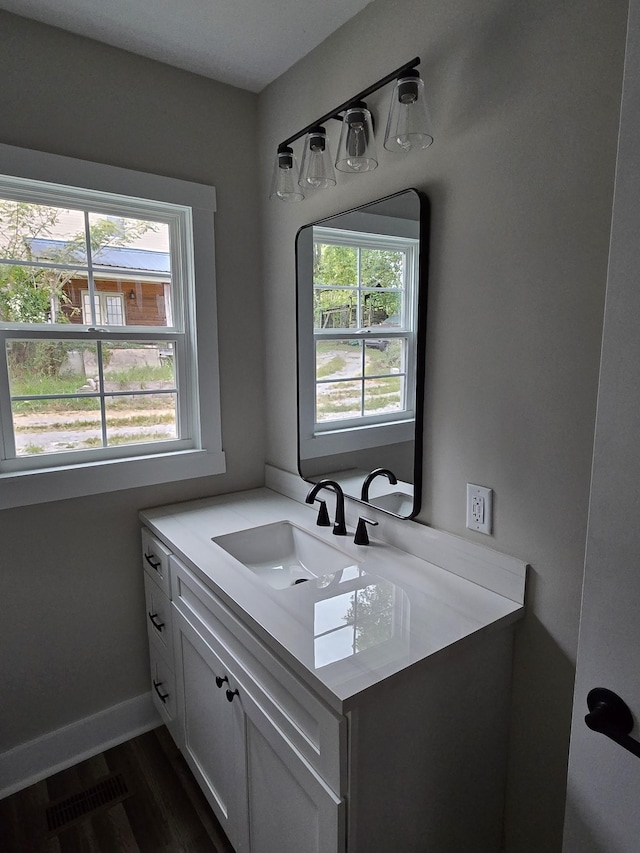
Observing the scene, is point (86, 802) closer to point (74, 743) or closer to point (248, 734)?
point (74, 743)

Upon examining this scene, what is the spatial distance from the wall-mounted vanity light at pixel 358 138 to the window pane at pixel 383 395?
65 centimetres

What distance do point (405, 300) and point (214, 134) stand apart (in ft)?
3.96

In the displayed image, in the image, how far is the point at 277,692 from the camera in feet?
3.78

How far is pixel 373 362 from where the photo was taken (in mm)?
1675

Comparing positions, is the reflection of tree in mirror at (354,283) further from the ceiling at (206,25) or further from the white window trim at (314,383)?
the ceiling at (206,25)

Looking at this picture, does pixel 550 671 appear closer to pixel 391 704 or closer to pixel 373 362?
pixel 391 704

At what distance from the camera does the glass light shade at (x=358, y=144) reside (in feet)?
4.70

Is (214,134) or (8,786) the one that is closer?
(8,786)

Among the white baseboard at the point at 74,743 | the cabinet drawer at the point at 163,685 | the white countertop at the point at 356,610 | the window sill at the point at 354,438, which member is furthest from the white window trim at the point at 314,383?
the white baseboard at the point at 74,743

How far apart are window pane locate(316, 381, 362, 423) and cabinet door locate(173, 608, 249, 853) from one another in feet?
2.97

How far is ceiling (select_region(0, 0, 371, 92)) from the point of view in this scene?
1560 millimetres

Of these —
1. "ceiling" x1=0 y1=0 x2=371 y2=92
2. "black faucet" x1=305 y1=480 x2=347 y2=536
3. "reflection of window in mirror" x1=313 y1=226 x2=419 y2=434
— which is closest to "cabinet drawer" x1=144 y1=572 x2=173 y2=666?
"black faucet" x1=305 y1=480 x2=347 y2=536

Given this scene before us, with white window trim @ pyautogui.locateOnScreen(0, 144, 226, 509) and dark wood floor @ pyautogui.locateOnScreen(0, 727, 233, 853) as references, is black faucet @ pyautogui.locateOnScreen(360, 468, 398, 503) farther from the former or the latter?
dark wood floor @ pyautogui.locateOnScreen(0, 727, 233, 853)

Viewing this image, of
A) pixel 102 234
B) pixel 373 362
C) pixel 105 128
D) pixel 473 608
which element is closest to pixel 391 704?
pixel 473 608
